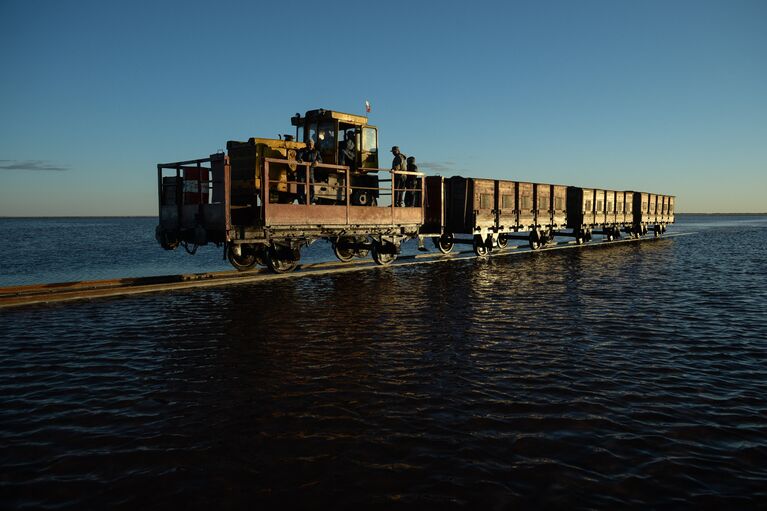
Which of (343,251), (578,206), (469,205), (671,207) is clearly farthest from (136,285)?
(671,207)

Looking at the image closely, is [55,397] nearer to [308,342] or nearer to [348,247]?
[308,342]

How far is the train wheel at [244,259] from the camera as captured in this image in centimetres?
1619

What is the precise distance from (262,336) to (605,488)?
5.86 metres

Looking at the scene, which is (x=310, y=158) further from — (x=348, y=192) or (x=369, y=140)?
(x=369, y=140)

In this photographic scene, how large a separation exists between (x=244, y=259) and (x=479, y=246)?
35.4 feet

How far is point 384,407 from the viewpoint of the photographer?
5.22 m

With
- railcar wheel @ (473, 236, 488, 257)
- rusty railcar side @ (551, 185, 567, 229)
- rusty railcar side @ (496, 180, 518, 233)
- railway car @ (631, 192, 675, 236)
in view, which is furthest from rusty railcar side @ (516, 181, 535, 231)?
railway car @ (631, 192, 675, 236)

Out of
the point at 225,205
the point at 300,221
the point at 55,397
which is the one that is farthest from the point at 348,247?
the point at 55,397

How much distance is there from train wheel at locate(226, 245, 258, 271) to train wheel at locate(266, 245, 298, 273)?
940mm

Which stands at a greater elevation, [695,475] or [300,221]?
[300,221]

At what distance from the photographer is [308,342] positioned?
7.98 m

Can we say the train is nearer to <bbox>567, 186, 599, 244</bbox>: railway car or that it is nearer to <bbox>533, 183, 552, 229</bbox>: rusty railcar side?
<bbox>533, 183, 552, 229</bbox>: rusty railcar side

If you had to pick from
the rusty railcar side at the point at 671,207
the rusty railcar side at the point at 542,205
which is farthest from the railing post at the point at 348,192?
the rusty railcar side at the point at 671,207

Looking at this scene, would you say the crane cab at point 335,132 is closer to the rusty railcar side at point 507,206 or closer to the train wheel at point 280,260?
the train wheel at point 280,260
